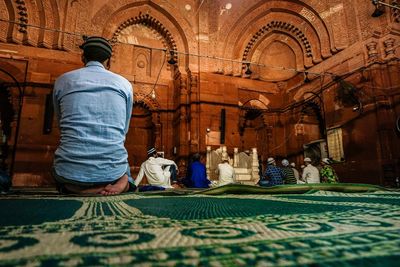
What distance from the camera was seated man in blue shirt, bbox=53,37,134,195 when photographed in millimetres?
1833

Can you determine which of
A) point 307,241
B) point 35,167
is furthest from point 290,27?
point 307,241

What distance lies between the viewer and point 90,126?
6.12ft

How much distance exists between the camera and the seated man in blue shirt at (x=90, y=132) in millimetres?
1833

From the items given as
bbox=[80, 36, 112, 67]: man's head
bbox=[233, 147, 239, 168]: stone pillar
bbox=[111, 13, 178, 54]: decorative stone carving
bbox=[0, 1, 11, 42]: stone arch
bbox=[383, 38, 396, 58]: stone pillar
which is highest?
bbox=[111, 13, 178, 54]: decorative stone carving

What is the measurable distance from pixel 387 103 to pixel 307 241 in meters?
7.82

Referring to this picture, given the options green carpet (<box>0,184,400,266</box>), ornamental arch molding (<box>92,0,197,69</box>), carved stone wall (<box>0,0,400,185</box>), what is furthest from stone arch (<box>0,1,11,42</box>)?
green carpet (<box>0,184,400,266</box>)

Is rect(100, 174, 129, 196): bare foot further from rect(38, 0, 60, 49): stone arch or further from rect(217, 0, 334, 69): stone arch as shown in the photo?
rect(217, 0, 334, 69): stone arch

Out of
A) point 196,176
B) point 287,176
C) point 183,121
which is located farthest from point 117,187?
point 183,121

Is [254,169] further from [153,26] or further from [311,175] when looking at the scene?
[153,26]

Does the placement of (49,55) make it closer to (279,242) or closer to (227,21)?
(227,21)

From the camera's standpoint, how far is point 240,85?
9398mm

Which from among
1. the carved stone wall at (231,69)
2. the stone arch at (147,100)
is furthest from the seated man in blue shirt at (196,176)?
the stone arch at (147,100)

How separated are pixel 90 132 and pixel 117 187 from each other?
48 centimetres

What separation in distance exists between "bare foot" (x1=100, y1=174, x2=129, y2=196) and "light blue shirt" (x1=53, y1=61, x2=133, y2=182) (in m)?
0.06
